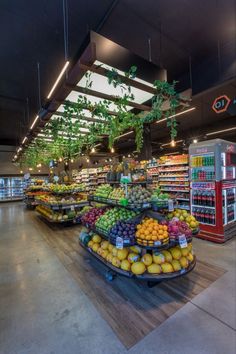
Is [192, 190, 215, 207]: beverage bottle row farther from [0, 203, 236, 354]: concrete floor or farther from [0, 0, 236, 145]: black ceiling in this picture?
[0, 0, 236, 145]: black ceiling

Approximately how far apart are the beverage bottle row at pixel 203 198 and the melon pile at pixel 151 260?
2.27 m

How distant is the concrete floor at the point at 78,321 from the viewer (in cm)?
163

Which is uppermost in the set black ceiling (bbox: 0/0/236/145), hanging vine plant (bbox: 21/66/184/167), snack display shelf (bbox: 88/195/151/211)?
black ceiling (bbox: 0/0/236/145)

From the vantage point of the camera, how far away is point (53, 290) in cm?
253

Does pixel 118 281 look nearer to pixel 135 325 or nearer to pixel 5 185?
pixel 135 325

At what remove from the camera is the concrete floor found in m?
1.63

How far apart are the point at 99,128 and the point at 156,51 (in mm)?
2093

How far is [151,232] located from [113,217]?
0.82 m

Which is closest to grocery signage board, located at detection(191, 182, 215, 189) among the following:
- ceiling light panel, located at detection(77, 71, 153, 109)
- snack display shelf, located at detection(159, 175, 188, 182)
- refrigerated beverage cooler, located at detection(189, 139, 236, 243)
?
refrigerated beverage cooler, located at detection(189, 139, 236, 243)

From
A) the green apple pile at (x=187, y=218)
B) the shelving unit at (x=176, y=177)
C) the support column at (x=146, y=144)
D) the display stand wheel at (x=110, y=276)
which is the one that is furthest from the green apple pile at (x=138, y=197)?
the support column at (x=146, y=144)

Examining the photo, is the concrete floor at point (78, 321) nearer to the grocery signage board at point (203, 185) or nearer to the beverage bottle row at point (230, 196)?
the grocery signage board at point (203, 185)

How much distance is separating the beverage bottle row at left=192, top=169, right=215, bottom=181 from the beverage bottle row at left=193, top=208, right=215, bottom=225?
821mm

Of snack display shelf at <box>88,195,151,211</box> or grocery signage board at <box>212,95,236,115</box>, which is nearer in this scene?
snack display shelf at <box>88,195,151,211</box>

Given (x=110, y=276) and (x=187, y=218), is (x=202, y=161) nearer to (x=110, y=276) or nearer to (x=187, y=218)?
(x=187, y=218)
